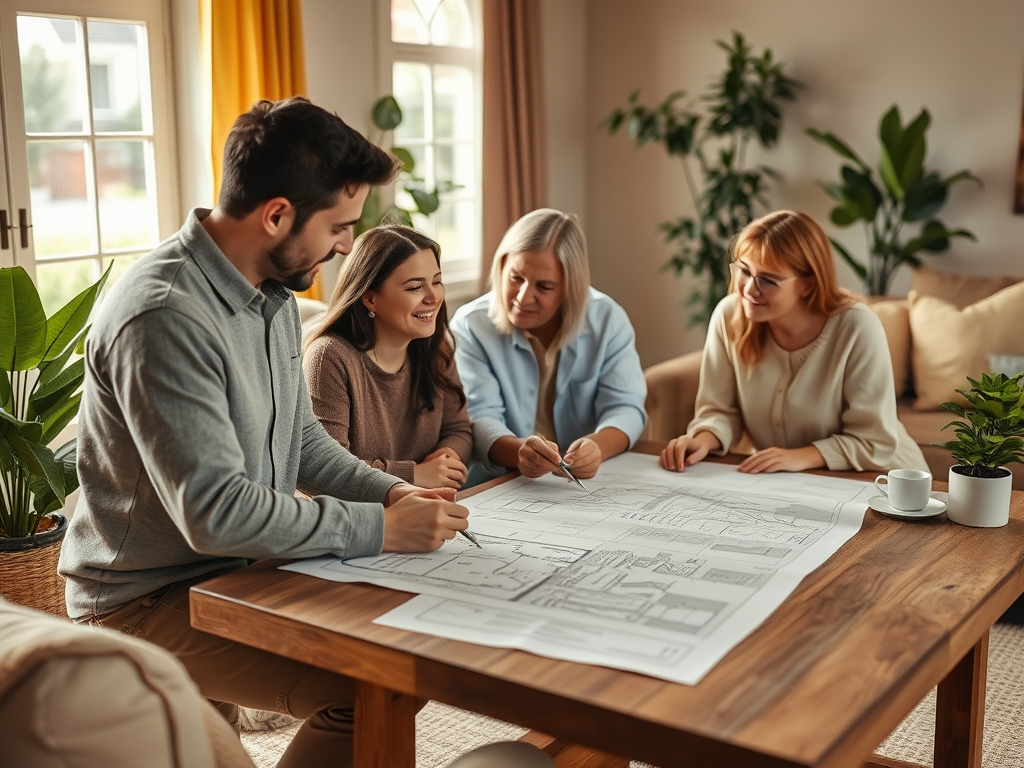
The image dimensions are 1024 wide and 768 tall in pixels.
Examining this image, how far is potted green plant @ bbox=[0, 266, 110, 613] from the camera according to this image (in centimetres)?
252

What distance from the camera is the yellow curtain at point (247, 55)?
348cm

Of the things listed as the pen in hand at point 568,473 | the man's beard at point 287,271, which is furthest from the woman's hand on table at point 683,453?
the man's beard at point 287,271

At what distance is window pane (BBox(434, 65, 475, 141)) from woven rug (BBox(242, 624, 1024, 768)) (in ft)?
9.37

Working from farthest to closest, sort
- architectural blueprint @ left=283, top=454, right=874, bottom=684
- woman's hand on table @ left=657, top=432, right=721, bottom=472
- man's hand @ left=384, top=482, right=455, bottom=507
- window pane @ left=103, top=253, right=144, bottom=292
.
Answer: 1. window pane @ left=103, top=253, right=144, bottom=292
2. woman's hand on table @ left=657, top=432, right=721, bottom=472
3. man's hand @ left=384, top=482, right=455, bottom=507
4. architectural blueprint @ left=283, top=454, right=874, bottom=684

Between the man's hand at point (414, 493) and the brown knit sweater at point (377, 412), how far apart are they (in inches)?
12.1

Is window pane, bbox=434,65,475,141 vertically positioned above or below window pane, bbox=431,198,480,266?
above

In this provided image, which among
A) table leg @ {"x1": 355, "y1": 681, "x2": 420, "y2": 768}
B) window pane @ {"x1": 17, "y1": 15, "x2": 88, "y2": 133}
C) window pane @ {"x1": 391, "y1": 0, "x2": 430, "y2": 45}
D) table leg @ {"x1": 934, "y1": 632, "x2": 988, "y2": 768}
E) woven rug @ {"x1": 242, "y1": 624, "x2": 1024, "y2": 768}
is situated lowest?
woven rug @ {"x1": 242, "y1": 624, "x2": 1024, "y2": 768}

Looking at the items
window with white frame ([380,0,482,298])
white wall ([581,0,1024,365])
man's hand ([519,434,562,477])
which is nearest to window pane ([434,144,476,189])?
window with white frame ([380,0,482,298])

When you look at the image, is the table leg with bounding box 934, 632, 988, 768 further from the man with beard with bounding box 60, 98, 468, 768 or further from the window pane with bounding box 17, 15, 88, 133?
the window pane with bounding box 17, 15, 88, 133

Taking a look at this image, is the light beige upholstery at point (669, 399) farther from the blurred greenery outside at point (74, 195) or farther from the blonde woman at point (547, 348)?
the blurred greenery outside at point (74, 195)

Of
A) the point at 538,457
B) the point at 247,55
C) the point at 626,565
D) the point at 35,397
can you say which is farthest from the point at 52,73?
the point at 626,565

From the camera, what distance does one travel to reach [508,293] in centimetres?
255

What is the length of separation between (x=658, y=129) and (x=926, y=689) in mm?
3796

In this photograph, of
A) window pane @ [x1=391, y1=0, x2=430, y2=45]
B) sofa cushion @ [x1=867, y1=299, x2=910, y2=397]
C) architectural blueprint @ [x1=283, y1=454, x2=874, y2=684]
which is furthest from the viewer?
window pane @ [x1=391, y1=0, x2=430, y2=45]
